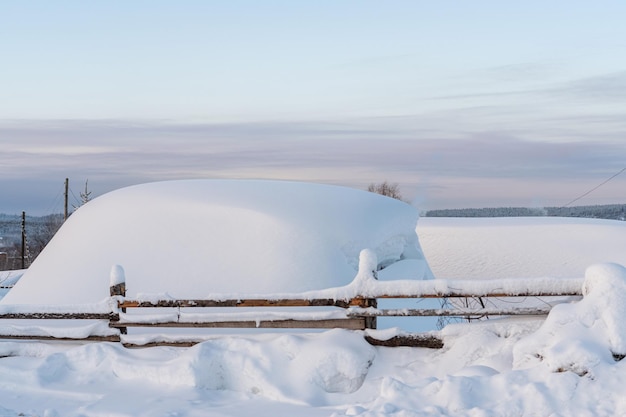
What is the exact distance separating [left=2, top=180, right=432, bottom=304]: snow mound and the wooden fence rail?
0.41 meters

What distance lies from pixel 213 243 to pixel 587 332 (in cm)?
486

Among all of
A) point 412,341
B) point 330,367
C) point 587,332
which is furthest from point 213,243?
point 587,332

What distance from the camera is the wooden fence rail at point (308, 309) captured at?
7.64 m

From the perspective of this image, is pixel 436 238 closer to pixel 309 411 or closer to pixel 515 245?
pixel 515 245

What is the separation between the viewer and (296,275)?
9.16 metres

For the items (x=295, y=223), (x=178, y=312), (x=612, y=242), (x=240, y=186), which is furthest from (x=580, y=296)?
(x=612, y=242)

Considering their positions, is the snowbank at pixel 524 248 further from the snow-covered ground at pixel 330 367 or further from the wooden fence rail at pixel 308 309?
the wooden fence rail at pixel 308 309

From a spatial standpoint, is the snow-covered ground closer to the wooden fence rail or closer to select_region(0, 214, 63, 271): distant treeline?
the wooden fence rail

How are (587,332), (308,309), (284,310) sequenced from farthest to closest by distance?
1. (308,309)
2. (284,310)
3. (587,332)

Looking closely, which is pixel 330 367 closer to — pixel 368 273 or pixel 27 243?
pixel 368 273

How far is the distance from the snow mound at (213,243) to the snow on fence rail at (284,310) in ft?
1.33

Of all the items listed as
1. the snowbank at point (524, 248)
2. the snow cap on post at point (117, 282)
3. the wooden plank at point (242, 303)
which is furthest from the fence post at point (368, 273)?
the snowbank at point (524, 248)

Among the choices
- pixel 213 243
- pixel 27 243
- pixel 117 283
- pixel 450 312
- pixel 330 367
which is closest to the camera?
pixel 330 367

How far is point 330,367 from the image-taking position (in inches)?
300
